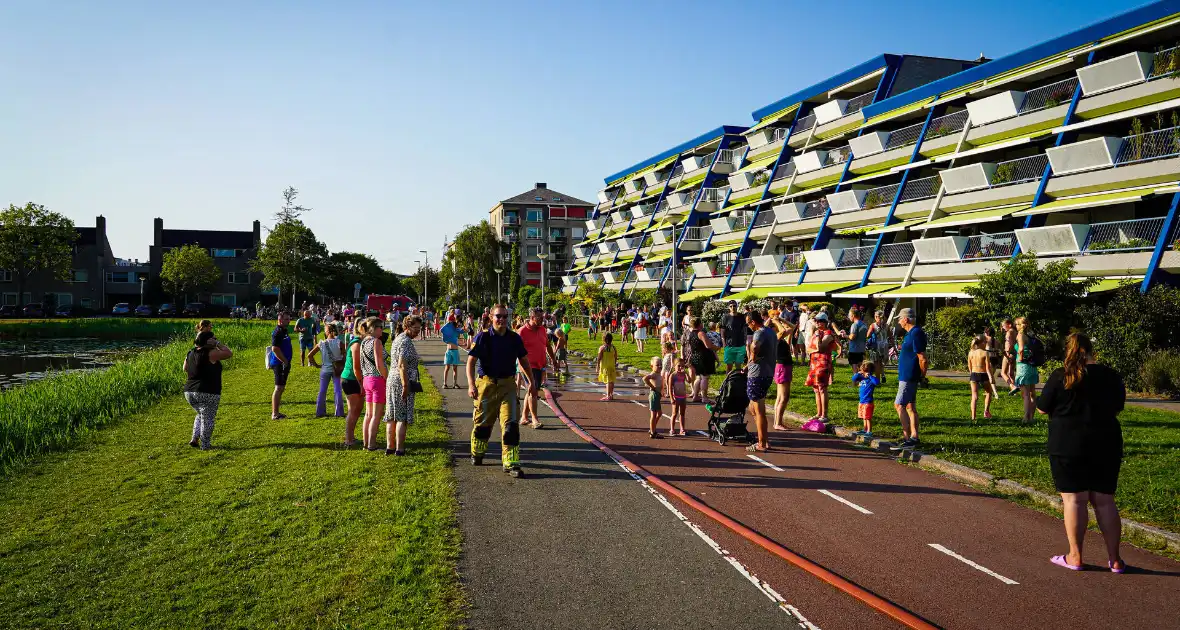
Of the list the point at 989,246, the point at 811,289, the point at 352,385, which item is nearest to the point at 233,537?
the point at 352,385

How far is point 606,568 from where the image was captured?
595 cm

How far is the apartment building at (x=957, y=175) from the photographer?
24.6m

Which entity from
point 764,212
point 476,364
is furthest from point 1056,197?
point 476,364

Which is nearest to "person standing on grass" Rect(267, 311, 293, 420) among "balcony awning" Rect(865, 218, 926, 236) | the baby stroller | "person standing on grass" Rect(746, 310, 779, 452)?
the baby stroller

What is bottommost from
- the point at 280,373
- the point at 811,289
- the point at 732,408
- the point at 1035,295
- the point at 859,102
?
the point at 732,408

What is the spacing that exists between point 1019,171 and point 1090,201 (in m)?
4.76

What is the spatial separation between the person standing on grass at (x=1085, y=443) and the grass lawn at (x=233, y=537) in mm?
4760

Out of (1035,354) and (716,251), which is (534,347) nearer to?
(1035,354)

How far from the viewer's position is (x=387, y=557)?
6.06 meters

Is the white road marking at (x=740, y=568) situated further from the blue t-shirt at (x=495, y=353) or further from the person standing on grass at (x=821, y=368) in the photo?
the person standing on grass at (x=821, y=368)

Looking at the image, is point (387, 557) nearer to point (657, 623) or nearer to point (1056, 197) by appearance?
point (657, 623)

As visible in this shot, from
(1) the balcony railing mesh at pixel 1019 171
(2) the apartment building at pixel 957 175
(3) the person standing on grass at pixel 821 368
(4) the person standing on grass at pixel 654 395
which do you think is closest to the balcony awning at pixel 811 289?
(2) the apartment building at pixel 957 175

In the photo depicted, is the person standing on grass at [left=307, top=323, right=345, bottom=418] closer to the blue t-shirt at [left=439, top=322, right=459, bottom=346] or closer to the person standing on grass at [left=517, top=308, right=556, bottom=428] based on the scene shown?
the person standing on grass at [left=517, top=308, right=556, bottom=428]

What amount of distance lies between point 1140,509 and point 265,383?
58.8 ft
